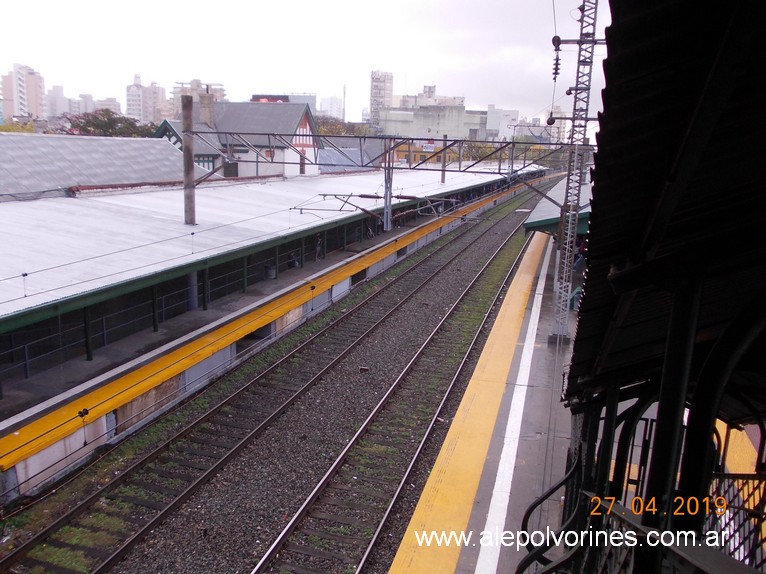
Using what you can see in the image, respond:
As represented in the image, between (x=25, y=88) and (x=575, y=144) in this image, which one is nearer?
(x=575, y=144)

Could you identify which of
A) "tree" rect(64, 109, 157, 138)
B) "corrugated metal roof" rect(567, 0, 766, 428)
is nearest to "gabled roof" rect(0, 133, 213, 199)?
"corrugated metal roof" rect(567, 0, 766, 428)

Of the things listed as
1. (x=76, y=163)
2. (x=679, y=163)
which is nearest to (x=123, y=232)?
(x=76, y=163)

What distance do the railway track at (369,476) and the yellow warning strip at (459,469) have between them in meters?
0.37

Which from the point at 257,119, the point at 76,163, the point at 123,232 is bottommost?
the point at 123,232

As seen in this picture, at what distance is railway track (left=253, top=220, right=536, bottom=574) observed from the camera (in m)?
6.76

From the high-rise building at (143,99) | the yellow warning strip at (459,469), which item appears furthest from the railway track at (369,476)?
the high-rise building at (143,99)

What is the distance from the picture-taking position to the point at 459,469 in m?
8.67

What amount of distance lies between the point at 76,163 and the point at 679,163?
71.2 ft

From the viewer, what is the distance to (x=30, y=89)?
163m

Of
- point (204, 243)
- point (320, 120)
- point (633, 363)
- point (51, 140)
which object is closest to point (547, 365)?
point (204, 243)

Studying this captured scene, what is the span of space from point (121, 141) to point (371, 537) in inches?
841

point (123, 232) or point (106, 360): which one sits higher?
point (123, 232)

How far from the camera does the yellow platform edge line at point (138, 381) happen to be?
7.94 m

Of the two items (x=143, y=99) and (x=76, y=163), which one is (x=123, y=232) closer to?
(x=76, y=163)
